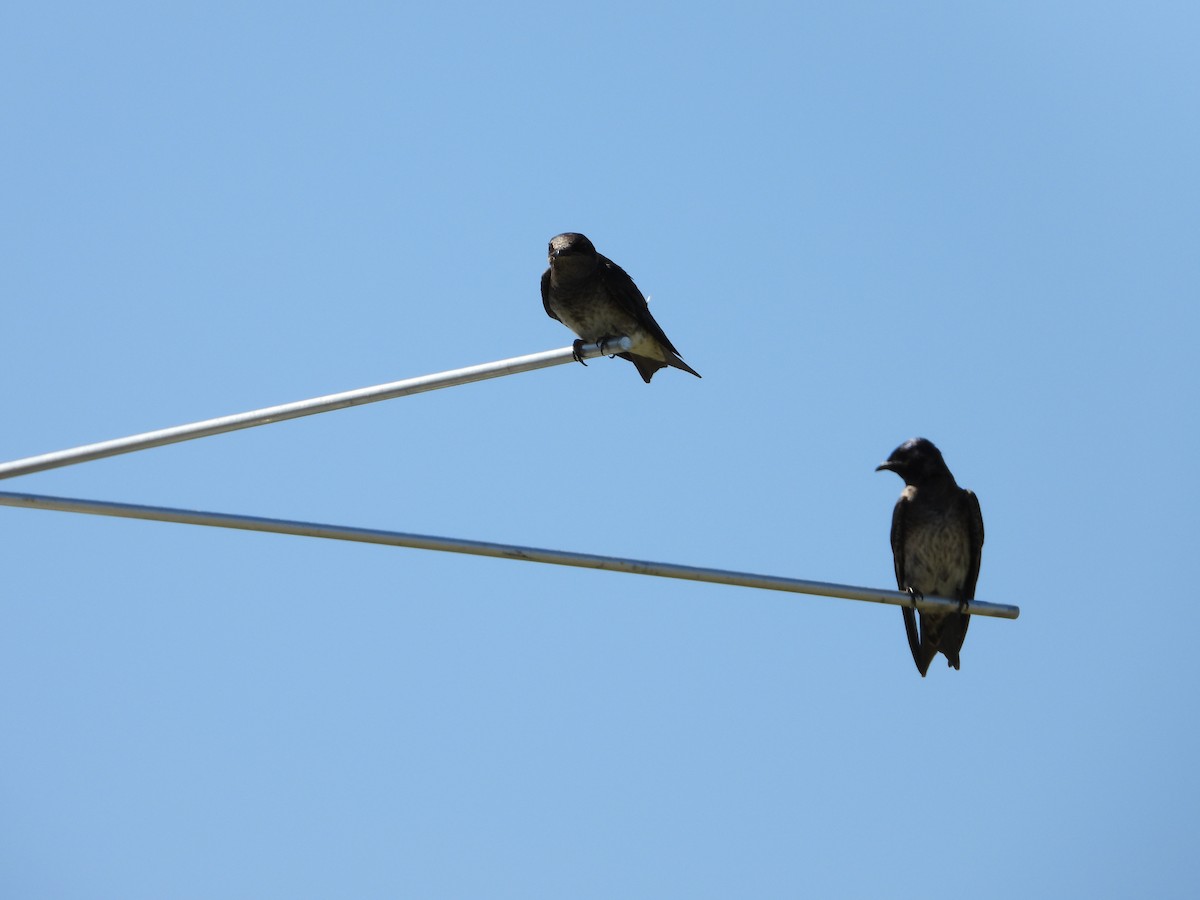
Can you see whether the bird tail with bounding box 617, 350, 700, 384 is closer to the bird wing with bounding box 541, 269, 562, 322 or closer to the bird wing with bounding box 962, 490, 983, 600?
the bird wing with bounding box 541, 269, 562, 322

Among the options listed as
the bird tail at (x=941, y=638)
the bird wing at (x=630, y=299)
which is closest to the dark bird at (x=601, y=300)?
the bird wing at (x=630, y=299)

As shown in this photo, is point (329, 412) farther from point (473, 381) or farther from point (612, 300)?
point (612, 300)

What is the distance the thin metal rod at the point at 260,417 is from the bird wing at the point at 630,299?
198 inches

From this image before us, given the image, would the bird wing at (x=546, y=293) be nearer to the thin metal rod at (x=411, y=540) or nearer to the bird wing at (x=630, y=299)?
the bird wing at (x=630, y=299)

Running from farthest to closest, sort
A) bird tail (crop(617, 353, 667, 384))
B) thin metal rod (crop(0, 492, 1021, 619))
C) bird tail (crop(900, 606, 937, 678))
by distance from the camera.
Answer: bird tail (crop(617, 353, 667, 384)) → bird tail (crop(900, 606, 937, 678)) → thin metal rod (crop(0, 492, 1021, 619))

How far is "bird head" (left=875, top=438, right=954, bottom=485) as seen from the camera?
10805 millimetres

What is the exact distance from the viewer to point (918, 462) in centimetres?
1081

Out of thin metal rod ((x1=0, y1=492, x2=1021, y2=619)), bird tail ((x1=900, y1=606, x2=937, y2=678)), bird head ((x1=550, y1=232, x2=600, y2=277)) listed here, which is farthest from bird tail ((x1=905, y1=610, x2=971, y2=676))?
thin metal rod ((x1=0, y1=492, x2=1021, y2=619))

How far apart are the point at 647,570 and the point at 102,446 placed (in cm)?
222

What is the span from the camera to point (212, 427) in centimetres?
605

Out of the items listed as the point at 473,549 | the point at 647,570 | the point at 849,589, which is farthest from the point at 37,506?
the point at 849,589

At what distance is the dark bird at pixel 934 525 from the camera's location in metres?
10.8

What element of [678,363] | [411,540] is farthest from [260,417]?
[678,363]

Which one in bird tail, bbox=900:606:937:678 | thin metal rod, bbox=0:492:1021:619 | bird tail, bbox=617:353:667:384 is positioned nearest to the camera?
thin metal rod, bbox=0:492:1021:619
